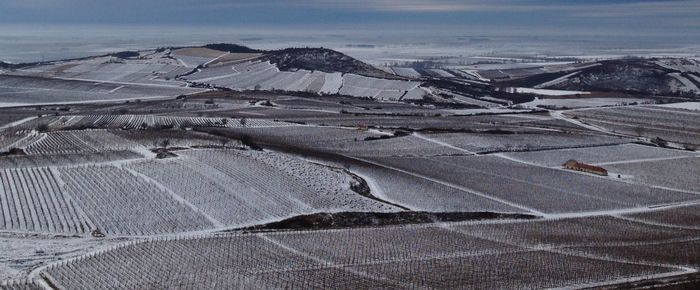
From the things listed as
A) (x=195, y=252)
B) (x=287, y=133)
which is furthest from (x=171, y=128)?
(x=195, y=252)

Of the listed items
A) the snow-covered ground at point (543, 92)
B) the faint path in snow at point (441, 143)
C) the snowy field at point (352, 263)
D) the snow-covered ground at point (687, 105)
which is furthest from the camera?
the snow-covered ground at point (543, 92)

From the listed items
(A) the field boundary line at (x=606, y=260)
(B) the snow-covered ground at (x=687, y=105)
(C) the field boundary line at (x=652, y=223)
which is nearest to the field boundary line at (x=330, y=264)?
(A) the field boundary line at (x=606, y=260)

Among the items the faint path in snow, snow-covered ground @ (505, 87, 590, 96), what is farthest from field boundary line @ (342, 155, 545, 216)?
snow-covered ground @ (505, 87, 590, 96)

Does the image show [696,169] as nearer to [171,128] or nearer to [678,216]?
[678,216]

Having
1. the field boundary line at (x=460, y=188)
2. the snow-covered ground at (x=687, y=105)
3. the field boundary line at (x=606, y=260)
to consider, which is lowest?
the field boundary line at (x=460, y=188)

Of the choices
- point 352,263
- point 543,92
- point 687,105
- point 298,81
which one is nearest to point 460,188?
point 352,263

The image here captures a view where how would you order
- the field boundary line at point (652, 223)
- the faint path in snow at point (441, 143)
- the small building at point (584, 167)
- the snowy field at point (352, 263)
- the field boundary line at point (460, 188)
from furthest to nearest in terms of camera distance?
1. the faint path in snow at point (441, 143)
2. the small building at point (584, 167)
3. the field boundary line at point (460, 188)
4. the field boundary line at point (652, 223)
5. the snowy field at point (352, 263)

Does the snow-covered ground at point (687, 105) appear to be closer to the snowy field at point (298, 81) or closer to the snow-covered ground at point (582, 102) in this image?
the snow-covered ground at point (582, 102)

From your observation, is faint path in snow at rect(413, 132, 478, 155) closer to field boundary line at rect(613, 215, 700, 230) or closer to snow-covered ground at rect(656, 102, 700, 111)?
field boundary line at rect(613, 215, 700, 230)
